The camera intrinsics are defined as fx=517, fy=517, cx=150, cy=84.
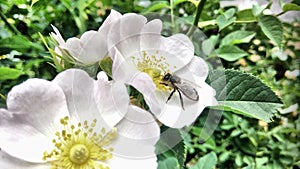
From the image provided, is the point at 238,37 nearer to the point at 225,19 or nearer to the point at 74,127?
the point at 225,19

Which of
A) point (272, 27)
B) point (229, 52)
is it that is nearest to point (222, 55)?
point (229, 52)

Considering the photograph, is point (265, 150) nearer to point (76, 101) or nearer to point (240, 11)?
point (240, 11)

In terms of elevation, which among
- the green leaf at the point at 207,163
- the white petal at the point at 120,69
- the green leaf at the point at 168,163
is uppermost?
the white petal at the point at 120,69

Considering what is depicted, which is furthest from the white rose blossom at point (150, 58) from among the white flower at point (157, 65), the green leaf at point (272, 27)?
the green leaf at point (272, 27)

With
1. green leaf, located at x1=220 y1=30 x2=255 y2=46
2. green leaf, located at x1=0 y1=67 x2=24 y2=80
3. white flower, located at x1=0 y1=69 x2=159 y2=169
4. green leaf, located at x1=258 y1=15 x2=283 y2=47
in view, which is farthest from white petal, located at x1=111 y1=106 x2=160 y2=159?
green leaf, located at x1=220 y1=30 x2=255 y2=46

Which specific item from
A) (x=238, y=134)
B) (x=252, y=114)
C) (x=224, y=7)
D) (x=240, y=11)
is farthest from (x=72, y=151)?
(x=238, y=134)

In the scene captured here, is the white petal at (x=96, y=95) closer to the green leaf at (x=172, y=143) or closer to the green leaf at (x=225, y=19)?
the green leaf at (x=172, y=143)

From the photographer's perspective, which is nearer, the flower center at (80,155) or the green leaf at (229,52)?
the flower center at (80,155)
